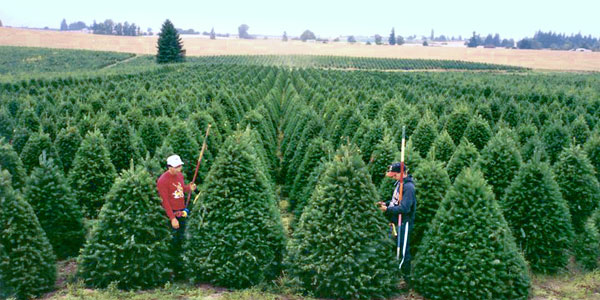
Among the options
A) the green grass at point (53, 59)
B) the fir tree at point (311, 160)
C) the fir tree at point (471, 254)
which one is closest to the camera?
the fir tree at point (471, 254)

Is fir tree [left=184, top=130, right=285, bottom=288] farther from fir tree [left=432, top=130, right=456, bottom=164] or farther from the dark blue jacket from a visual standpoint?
fir tree [left=432, top=130, right=456, bottom=164]

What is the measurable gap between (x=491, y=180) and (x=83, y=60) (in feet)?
340

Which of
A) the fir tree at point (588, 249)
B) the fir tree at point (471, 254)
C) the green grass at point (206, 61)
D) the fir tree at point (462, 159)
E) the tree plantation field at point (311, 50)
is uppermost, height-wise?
the tree plantation field at point (311, 50)

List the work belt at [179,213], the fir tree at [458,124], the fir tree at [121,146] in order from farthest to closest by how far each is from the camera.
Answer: the fir tree at [458,124]
the fir tree at [121,146]
the work belt at [179,213]

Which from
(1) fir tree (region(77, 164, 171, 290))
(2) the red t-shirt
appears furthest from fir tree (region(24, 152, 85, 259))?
(2) the red t-shirt

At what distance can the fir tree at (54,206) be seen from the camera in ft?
37.4

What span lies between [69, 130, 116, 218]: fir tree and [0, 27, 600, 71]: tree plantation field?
387 feet

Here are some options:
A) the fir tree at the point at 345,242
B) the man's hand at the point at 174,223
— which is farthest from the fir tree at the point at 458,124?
the man's hand at the point at 174,223

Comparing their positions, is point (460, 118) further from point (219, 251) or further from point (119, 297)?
point (119, 297)

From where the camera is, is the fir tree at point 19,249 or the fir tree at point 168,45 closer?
the fir tree at point 19,249

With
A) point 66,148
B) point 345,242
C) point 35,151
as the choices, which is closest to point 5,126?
point 66,148

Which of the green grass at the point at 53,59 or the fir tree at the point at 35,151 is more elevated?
the green grass at the point at 53,59

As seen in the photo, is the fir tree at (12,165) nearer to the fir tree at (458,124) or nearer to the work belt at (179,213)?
the work belt at (179,213)

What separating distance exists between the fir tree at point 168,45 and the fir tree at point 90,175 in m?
83.3
